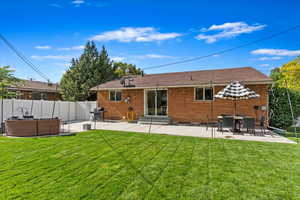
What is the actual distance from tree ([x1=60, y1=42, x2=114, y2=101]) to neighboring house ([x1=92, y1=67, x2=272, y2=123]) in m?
7.92

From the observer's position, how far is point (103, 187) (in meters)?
3.13

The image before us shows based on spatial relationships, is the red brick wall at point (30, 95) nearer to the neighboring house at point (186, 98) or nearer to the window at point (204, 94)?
the neighboring house at point (186, 98)

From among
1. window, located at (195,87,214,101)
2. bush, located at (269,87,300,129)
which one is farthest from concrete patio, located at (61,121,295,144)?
window, located at (195,87,214,101)

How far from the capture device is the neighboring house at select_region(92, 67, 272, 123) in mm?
10703

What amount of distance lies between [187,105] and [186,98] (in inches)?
21.0

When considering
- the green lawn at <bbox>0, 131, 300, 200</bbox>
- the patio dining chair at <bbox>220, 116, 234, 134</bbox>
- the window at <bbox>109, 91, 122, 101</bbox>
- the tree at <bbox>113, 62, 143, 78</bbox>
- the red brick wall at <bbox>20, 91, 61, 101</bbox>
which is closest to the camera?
the green lawn at <bbox>0, 131, 300, 200</bbox>

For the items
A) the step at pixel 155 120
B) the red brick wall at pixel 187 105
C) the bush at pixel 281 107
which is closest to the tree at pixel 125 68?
the red brick wall at pixel 187 105

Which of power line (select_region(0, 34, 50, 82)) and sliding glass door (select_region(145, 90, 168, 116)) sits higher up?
power line (select_region(0, 34, 50, 82))

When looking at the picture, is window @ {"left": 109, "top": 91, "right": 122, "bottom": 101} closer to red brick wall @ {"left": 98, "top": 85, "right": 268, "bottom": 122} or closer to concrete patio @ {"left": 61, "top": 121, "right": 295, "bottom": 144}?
red brick wall @ {"left": 98, "top": 85, "right": 268, "bottom": 122}

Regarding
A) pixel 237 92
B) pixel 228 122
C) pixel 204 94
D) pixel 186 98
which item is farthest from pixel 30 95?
pixel 237 92

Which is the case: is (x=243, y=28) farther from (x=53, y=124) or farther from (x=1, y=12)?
(x=1, y=12)

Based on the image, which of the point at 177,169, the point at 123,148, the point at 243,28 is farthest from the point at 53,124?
the point at 243,28

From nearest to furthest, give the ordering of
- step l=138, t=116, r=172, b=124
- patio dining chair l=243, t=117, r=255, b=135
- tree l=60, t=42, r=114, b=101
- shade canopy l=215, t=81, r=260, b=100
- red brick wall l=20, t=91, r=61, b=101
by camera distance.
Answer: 1. shade canopy l=215, t=81, r=260, b=100
2. patio dining chair l=243, t=117, r=255, b=135
3. step l=138, t=116, r=172, b=124
4. red brick wall l=20, t=91, r=61, b=101
5. tree l=60, t=42, r=114, b=101

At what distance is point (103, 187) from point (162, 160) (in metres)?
1.96
